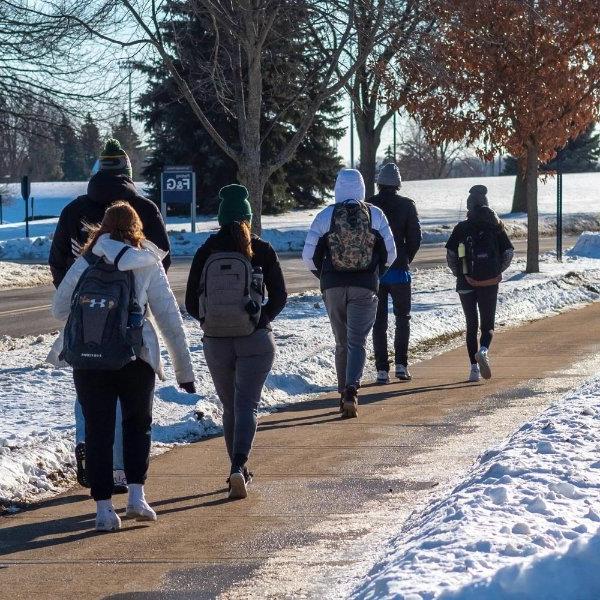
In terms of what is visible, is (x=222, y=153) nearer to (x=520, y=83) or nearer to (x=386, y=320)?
(x=520, y=83)

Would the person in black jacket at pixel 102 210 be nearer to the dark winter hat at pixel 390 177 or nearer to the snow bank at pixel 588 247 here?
the dark winter hat at pixel 390 177

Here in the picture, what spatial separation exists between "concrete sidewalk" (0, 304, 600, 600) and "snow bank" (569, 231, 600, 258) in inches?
762

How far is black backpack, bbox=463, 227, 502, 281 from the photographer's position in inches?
472

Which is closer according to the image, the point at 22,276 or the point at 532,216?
the point at 532,216

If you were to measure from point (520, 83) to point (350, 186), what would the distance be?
45.1 ft

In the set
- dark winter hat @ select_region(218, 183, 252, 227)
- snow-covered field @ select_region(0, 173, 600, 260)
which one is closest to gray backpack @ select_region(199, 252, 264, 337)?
dark winter hat @ select_region(218, 183, 252, 227)

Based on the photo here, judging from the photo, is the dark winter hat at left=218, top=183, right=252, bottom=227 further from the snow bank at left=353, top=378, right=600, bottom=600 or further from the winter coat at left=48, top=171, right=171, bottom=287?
the snow bank at left=353, top=378, right=600, bottom=600

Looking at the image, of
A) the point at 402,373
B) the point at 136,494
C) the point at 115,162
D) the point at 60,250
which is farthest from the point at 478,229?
the point at 136,494

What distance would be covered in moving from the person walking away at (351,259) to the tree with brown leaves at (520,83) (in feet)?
40.5

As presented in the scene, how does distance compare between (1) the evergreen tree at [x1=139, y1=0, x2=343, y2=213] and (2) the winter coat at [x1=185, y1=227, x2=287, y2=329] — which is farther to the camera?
(1) the evergreen tree at [x1=139, y1=0, x2=343, y2=213]

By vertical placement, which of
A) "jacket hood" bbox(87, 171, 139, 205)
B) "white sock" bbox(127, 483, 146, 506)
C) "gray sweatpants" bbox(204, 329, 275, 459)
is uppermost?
"jacket hood" bbox(87, 171, 139, 205)

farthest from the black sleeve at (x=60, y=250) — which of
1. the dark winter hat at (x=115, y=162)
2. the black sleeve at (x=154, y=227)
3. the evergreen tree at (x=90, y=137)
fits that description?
the evergreen tree at (x=90, y=137)

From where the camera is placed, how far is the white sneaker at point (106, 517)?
660 cm

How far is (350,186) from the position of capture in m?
9.93
